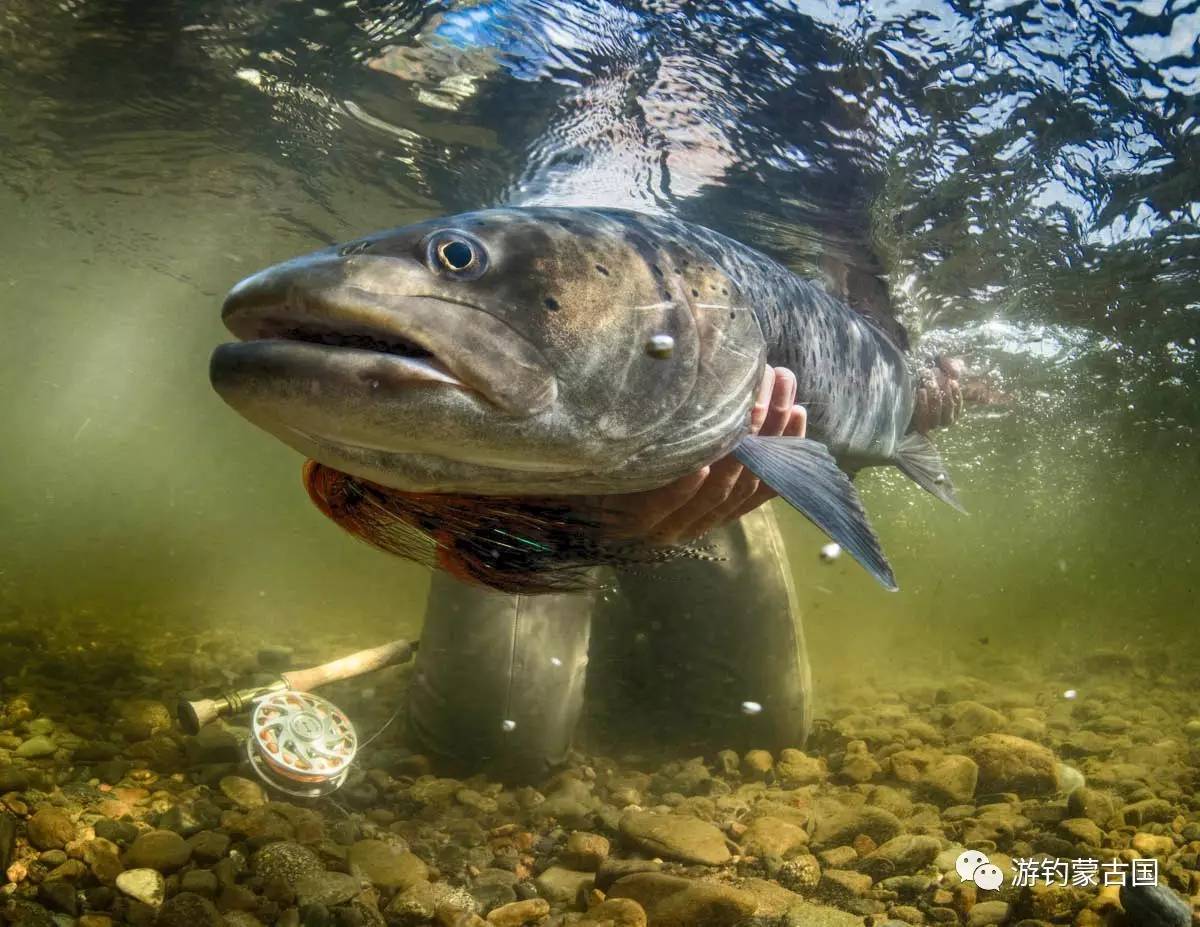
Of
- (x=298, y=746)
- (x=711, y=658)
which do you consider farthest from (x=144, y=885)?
(x=711, y=658)

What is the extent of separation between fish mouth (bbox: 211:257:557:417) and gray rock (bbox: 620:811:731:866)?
298cm

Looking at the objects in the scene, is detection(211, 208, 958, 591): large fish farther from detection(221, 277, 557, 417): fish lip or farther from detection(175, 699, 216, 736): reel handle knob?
detection(175, 699, 216, 736): reel handle knob

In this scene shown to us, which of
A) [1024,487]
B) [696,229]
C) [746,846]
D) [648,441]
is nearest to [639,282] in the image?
[648,441]

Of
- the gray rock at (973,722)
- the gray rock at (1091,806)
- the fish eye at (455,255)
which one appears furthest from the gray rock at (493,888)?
the gray rock at (973,722)

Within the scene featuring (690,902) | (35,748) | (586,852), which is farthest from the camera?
(35,748)

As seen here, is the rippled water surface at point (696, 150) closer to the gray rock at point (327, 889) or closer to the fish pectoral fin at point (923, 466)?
the fish pectoral fin at point (923, 466)

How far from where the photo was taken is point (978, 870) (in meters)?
3.43

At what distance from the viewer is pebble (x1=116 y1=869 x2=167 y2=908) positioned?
2.89 meters

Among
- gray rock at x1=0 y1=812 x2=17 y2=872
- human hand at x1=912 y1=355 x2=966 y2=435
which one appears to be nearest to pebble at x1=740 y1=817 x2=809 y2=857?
gray rock at x1=0 y1=812 x2=17 y2=872

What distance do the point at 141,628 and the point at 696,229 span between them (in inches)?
415

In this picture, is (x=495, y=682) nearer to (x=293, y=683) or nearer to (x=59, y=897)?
(x=293, y=683)

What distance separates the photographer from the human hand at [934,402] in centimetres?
779

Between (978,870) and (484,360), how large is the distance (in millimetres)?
3518

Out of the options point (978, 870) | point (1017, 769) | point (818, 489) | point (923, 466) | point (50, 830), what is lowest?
point (50, 830)
